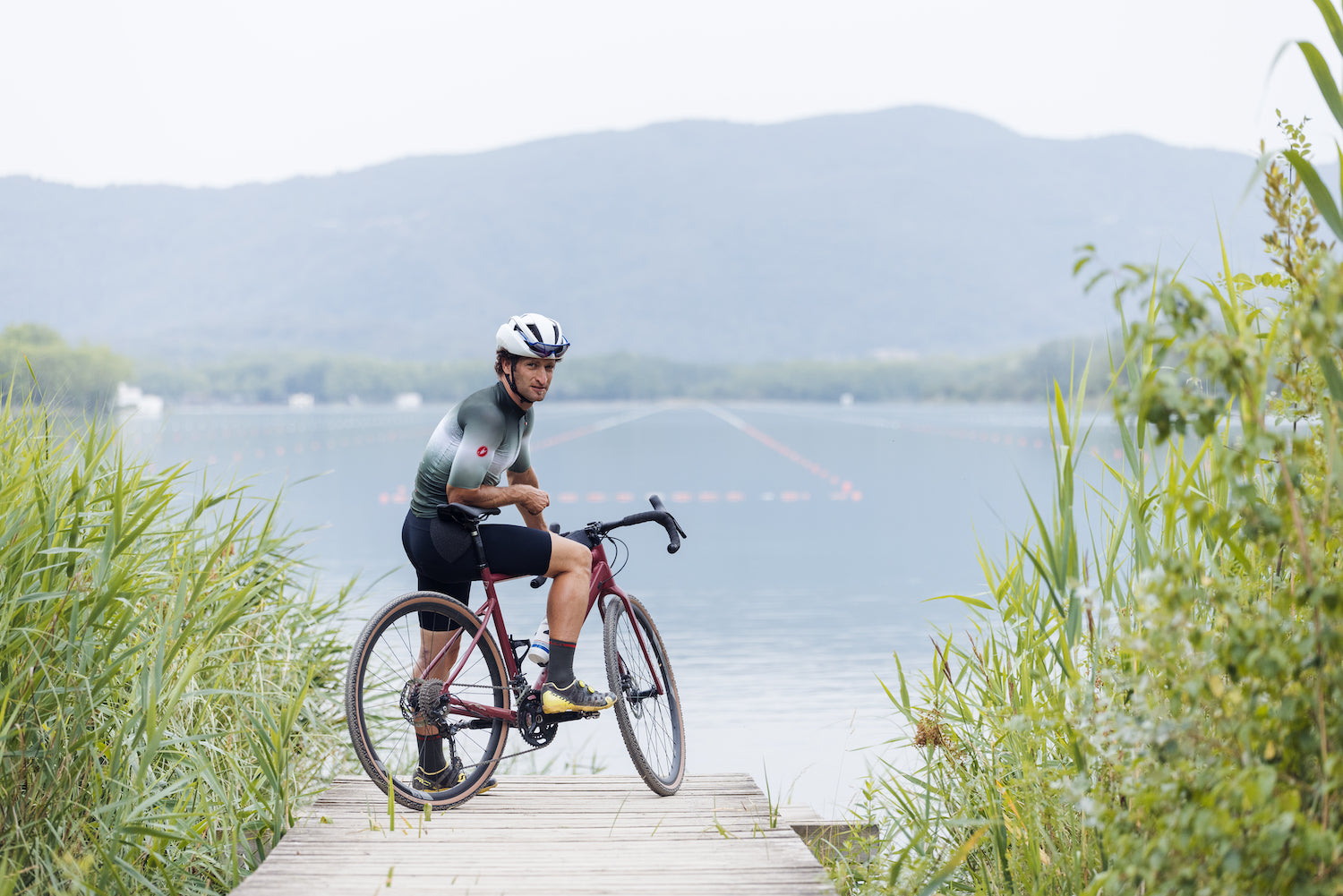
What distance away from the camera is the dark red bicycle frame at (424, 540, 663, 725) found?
14.9 feet

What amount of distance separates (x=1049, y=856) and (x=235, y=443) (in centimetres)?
3822

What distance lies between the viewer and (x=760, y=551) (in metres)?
17.5

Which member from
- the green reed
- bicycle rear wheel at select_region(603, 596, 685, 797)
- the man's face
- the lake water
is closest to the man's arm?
the man's face

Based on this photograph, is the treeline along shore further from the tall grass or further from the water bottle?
the tall grass

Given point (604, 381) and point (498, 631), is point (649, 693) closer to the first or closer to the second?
point (498, 631)

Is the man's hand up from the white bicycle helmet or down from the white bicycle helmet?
down

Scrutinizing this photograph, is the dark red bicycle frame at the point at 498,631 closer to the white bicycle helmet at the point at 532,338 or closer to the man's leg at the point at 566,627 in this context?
the man's leg at the point at 566,627

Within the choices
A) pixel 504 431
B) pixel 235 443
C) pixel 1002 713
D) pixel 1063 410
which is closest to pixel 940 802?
pixel 1002 713

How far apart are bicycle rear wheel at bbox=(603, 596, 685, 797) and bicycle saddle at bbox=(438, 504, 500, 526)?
23.3 inches

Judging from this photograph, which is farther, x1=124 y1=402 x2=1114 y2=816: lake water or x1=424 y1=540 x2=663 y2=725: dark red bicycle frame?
x1=124 y1=402 x2=1114 y2=816: lake water

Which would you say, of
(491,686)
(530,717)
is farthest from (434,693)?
(530,717)

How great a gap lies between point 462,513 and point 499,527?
0.19 meters

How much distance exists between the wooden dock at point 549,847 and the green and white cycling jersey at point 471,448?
1029 mm

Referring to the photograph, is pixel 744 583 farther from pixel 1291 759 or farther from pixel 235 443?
pixel 235 443
